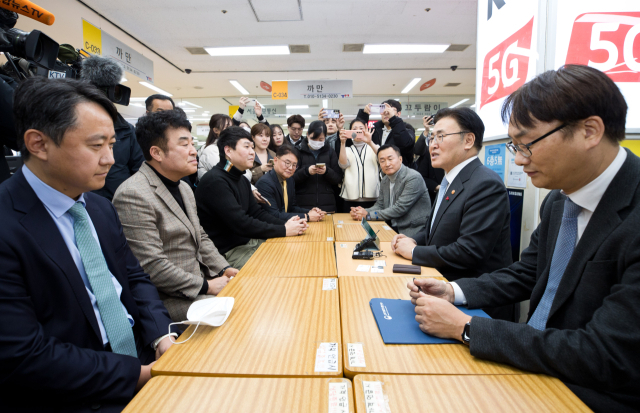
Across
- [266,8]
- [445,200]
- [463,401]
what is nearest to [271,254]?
[445,200]

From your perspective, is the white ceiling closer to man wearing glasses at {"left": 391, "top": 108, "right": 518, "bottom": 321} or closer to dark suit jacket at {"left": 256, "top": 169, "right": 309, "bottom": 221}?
dark suit jacket at {"left": 256, "top": 169, "right": 309, "bottom": 221}

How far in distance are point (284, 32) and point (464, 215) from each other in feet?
16.0

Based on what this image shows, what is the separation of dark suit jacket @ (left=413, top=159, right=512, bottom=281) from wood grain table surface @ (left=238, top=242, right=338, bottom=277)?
51 centimetres

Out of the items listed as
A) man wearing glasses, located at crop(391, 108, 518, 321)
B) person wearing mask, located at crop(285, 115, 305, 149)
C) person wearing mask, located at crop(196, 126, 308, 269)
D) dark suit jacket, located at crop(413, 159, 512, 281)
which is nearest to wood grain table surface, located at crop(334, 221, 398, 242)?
person wearing mask, located at crop(196, 126, 308, 269)

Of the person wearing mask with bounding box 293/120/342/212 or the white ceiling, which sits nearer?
the person wearing mask with bounding box 293/120/342/212

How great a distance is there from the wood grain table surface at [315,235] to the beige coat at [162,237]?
0.73 m

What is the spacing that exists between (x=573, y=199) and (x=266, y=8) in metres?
4.73

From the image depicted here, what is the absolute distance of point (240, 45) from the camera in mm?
5918

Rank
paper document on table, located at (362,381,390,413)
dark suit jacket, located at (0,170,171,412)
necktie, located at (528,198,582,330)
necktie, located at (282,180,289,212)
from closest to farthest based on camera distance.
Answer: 1. paper document on table, located at (362,381,390,413)
2. dark suit jacket, located at (0,170,171,412)
3. necktie, located at (528,198,582,330)
4. necktie, located at (282,180,289,212)

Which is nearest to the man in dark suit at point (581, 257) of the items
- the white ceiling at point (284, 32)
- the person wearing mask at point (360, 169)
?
the person wearing mask at point (360, 169)

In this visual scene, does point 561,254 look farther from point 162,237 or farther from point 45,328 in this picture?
point 162,237

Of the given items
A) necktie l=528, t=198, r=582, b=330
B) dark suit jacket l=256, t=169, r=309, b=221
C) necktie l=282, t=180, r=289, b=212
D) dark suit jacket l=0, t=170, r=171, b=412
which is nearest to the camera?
dark suit jacket l=0, t=170, r=171, b=412

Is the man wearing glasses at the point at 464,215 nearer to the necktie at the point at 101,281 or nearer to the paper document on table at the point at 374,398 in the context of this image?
the paper document on table at the point at 374,398

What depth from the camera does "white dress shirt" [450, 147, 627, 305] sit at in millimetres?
879
